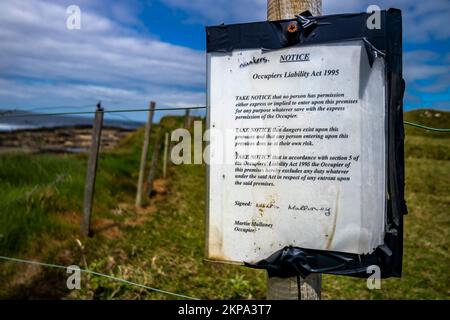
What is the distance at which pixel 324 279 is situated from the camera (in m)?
4.60

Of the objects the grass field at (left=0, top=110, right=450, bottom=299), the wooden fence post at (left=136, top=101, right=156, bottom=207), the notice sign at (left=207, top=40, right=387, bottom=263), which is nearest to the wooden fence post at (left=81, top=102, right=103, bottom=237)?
the grass field at (left=0, top=110, right=450, bottom=299)

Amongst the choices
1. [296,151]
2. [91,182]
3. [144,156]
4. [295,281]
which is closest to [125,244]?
[91,182]

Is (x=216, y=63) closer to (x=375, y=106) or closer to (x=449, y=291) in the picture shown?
(x=375, y=106)

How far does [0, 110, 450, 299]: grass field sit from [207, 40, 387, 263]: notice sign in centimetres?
141

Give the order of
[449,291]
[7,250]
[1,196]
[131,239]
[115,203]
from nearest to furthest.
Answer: [7,250] → [449,291] → [1,196] → [131,239] → [115,203]

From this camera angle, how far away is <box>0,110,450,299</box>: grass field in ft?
13.0

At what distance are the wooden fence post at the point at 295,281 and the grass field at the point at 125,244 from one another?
1.33m

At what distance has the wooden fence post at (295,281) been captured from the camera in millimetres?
1827

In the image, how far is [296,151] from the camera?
1.75 m

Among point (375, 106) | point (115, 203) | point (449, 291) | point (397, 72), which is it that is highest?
point (397, 72)

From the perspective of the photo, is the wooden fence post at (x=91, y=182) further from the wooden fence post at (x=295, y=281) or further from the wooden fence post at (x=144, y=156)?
the wooden fence post at (x=295, y=281)

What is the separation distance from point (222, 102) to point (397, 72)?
0.80m

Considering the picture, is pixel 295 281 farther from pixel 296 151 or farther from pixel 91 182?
pixel 91 182
